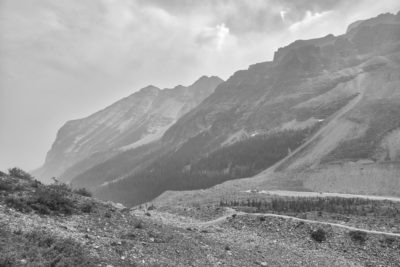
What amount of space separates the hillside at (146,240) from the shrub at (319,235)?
0.09 m

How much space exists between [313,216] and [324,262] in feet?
57.0

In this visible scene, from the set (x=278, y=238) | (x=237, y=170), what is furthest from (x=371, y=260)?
(x=237, y=170)

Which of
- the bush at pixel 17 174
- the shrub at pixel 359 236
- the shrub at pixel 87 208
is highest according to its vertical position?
the bush at pixel 17 174

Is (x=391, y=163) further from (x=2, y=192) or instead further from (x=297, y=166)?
(x=2, y=192)

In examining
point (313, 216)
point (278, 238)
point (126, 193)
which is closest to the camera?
point (278, 238)

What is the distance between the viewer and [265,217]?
36500 mm

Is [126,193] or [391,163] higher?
[391,163]

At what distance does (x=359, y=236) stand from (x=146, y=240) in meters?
20.5

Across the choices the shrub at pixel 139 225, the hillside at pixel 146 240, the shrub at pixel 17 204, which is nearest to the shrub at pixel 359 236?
the hillside at pixel 146 240

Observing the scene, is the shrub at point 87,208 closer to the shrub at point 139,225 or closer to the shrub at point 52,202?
the shrub at point 52,202

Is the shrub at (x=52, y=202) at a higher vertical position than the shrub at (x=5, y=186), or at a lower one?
lower

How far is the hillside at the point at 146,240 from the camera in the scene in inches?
630

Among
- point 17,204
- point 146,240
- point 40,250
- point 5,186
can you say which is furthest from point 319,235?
point 5,186

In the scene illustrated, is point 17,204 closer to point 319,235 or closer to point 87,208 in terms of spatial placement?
point 87,208
